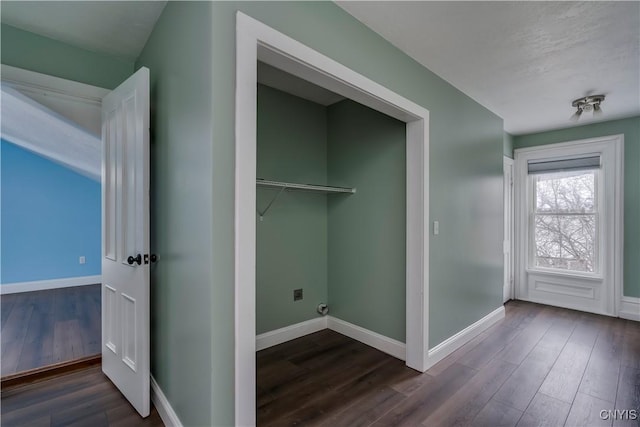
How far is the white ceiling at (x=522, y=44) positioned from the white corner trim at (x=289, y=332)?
2630 mm

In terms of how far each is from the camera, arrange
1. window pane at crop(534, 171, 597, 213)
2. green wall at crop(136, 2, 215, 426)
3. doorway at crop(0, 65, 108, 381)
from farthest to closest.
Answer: window pane at crop(534, 171, 597, 213) < doorway at crop(0, 65, 108, 381) < green wall at crop(136, 2, 215, 426)

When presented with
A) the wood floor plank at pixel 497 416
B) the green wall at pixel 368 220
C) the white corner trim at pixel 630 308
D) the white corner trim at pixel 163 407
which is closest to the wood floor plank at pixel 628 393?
the wood floor plank at pixel 497 416

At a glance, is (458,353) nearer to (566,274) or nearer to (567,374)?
(567,374)

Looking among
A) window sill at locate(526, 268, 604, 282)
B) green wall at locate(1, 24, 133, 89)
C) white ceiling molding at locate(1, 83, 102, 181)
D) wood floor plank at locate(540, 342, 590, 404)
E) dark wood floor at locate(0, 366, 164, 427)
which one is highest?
green wall at locate(1, 24, 133, 89)

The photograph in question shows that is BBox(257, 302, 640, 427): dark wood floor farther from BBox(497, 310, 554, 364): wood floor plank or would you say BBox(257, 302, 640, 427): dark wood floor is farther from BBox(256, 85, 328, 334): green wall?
BBox(256, 85, 328, 334): green wall

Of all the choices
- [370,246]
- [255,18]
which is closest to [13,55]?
[255,18]

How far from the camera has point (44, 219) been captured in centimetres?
497

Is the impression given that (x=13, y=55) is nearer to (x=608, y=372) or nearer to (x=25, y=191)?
(x=25, y=191)

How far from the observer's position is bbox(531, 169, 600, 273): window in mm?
3857

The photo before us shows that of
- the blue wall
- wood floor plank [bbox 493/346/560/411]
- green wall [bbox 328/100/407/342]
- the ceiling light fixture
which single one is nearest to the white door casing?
the ceiling light fixture

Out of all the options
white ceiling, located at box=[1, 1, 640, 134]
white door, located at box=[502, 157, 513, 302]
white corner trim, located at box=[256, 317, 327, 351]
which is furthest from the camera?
white door, located at box=[502, 157, 513, 302]

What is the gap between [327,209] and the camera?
10.7ft

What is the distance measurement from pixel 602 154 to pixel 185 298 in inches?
195

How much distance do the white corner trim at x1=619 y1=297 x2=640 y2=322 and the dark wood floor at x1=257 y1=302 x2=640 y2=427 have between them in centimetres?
57
